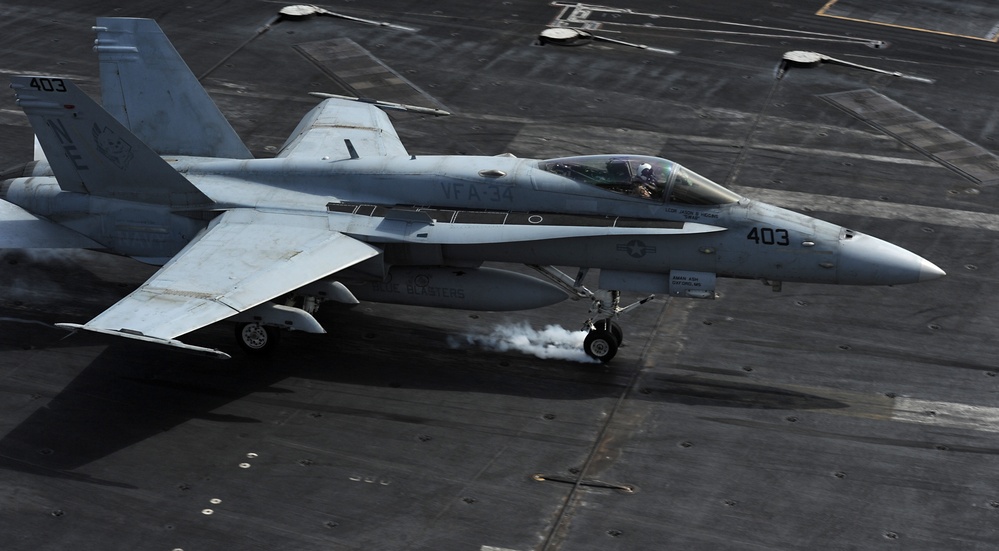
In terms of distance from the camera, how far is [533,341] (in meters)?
21.0

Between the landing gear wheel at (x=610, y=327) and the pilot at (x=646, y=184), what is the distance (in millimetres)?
2263

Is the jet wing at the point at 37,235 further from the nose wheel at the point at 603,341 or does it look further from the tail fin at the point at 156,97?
the nose wheel at the point at 603,341

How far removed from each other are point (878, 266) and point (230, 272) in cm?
1037

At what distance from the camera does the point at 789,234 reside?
19.1 metres

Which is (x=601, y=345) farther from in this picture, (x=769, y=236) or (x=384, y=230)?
(x=384, y=230)

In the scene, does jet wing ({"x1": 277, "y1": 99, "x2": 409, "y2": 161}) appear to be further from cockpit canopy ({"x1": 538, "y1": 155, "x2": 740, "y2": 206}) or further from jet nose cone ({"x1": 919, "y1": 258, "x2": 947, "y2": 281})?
jet nose cone ({"x1": 919, "y1": 258, "x2": 947, "y2": 281})

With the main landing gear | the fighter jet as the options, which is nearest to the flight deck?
the main landing gear

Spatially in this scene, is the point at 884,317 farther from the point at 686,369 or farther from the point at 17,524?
the point at 17,524

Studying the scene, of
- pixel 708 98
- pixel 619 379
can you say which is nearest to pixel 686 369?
pixel 619 379

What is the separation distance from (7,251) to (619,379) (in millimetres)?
12842

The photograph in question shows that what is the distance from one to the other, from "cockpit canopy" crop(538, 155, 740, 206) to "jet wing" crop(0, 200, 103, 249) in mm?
9075

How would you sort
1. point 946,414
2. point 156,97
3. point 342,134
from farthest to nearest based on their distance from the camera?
point 342,134
point 156,97
point 946,414

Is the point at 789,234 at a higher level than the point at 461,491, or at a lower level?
higher

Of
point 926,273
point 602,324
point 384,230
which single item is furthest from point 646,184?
point 926,273
